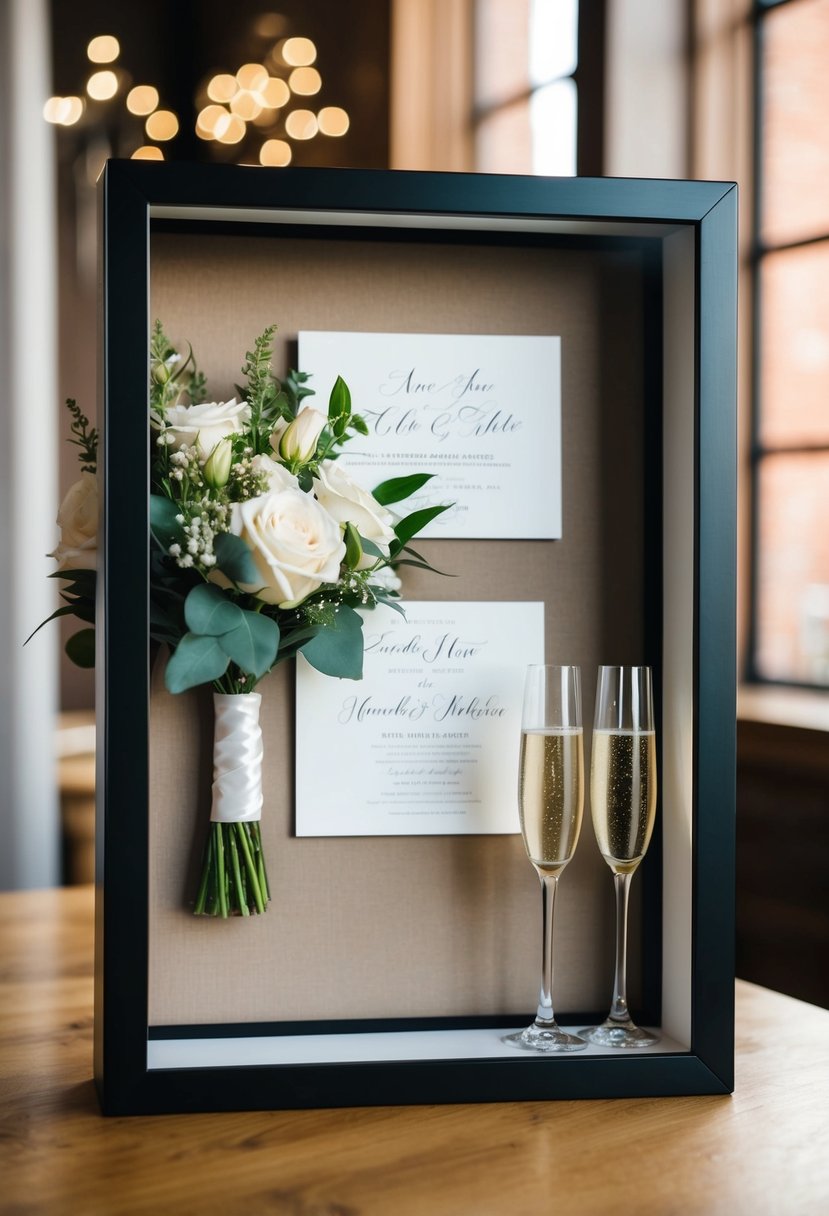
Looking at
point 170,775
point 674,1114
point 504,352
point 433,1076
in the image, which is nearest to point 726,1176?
point 674,1114

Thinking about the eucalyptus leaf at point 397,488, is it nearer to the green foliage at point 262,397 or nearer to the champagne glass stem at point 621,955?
the green foliage at point 262,397

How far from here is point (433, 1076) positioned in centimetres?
82

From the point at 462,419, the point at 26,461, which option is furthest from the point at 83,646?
the point at 26,461

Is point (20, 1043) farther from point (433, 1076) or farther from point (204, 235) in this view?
point (204, 235)

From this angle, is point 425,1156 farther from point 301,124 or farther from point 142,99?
point 142,99

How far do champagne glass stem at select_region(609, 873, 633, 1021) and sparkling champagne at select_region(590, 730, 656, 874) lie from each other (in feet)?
0.09

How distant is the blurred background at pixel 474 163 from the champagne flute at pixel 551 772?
4.60 ft

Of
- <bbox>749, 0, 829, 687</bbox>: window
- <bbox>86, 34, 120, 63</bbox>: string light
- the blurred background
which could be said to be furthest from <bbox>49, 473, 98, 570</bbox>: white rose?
<bbox>86, 34, 120, 63</bbox>: string light

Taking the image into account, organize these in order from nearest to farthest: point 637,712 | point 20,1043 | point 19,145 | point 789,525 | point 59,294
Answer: point 637,712, point 20,1043, point 789,525, point 19,145, point 59,294

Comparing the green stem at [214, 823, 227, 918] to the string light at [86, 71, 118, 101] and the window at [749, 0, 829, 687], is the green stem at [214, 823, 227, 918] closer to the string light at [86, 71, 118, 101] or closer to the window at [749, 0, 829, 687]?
the window at [749, 0, 829, 687]

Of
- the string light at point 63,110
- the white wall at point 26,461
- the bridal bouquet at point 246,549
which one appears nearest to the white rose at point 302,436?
the bridal bouquet at point 246,549

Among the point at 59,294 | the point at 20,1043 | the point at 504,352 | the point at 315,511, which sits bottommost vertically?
the point at 20,1043

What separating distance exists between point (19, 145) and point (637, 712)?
3173 mm

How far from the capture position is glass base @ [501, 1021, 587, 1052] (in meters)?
0.85
